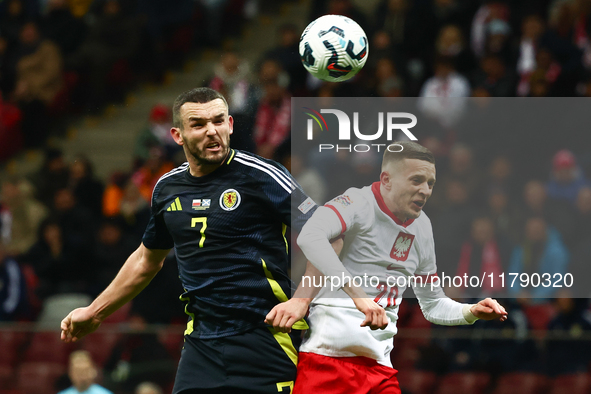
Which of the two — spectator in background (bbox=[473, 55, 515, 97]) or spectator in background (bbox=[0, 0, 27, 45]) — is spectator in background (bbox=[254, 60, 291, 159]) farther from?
spectator in background (bbox=[0, 0, 27, 45])

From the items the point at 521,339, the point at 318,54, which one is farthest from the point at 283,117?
the point at 521,339

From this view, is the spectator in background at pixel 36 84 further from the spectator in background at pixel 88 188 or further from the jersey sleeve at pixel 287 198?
the jersey sleeve at pixel 287 198

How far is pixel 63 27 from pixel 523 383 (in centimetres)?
Result: 800

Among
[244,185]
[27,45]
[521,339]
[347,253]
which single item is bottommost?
[521,339]

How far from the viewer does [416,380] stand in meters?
6.98

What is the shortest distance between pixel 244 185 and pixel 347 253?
654mm

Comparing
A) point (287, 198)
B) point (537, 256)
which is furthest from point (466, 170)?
point (287, 198)

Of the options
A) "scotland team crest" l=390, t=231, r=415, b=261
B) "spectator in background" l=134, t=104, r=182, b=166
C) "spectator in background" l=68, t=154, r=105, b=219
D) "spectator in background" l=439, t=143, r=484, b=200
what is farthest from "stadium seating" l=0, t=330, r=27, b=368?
"spectator in background" l=439, t=143, r=484, b=200

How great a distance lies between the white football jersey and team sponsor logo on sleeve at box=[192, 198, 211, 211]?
597mm

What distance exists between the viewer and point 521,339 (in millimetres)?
6727

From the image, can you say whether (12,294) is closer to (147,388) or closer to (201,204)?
(147,388)

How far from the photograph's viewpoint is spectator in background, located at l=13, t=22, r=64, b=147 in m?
10.5

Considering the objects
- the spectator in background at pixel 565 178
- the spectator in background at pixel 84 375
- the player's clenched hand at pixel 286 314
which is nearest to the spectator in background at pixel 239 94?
the player's clenched hand at pixel 286 314

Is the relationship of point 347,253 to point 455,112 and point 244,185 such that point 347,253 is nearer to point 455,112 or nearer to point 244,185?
point 244,185
